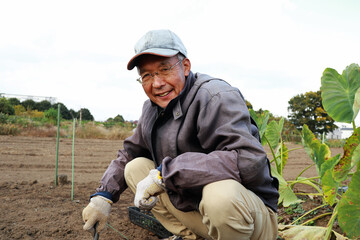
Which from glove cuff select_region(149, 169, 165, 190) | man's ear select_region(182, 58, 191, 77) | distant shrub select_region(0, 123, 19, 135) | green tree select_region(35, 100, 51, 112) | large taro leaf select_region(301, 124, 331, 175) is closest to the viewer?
glove cuff select_region(149, 169, 165, 190)

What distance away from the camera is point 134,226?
2092mm

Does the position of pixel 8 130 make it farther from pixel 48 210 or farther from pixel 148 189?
pixel 148 189

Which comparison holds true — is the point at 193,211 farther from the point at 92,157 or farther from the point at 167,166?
the point at 92,157

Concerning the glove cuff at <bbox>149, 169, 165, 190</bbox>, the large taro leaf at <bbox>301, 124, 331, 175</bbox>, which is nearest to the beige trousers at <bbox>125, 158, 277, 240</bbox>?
the glove cuff at <bbox>149, 169, 165, 190</bbox>

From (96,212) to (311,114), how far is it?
66.2 feet

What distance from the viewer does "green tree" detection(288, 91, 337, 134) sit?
18891mm

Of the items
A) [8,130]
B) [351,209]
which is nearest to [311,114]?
[8,130]

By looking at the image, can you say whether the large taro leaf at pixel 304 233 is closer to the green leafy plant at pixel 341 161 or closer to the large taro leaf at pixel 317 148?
the green leafy plant at pixel 341 161

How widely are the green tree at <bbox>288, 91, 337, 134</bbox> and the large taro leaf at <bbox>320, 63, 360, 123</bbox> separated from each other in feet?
60.1

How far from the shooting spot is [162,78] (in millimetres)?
1482

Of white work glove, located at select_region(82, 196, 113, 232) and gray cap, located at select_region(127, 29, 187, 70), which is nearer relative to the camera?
gray cap, located at select_region(127, 29, 187, 70)

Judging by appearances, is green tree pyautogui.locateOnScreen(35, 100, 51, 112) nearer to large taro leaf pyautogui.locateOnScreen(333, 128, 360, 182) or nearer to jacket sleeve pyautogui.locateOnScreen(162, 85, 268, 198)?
jacket sleeve pyautogui.locateOnScreen(162, 85, 268, 198)

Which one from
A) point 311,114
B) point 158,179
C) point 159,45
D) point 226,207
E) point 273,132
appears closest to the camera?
point 226,207

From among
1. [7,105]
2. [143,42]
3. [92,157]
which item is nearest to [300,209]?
[143,42]
